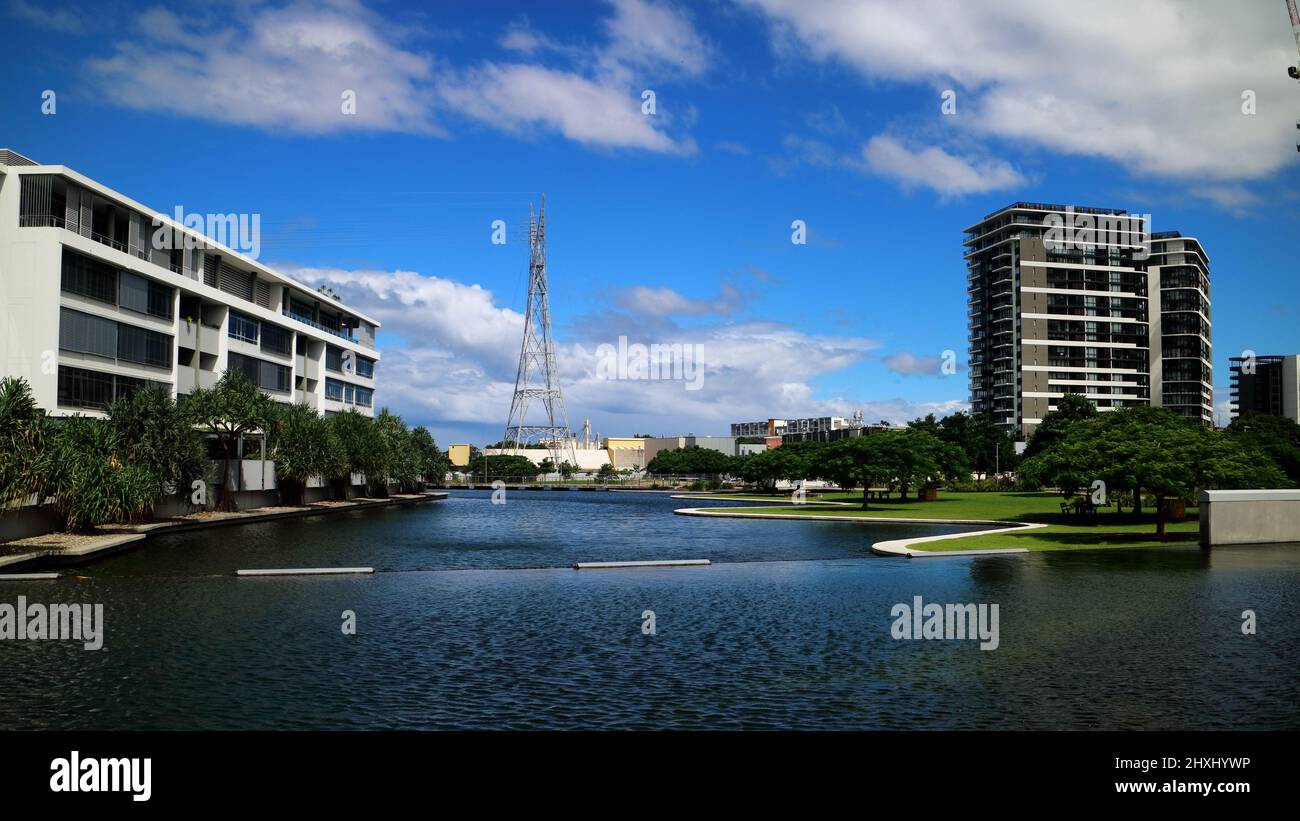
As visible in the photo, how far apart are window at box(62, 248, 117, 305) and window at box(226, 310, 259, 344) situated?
1836 centimetres

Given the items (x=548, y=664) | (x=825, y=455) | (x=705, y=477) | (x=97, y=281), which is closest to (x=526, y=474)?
(x=705, y=477)

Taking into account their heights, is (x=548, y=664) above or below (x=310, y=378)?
below

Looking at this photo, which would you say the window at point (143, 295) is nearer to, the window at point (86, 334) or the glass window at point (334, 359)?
the window at point (86, 334)

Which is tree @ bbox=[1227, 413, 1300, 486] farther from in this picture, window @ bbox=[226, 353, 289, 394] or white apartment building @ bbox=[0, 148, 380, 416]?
window @ bbox=[226, 353, 289, 394]

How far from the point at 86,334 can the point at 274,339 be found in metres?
33.8

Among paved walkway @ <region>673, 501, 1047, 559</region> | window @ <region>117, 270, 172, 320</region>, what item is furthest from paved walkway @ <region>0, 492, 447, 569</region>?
paved walkway @ <region>673, 501, 1047, 559</region>

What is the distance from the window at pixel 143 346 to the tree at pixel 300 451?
8.54 metres

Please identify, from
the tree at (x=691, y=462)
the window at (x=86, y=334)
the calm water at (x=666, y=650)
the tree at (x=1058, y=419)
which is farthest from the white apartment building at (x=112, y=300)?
the tree at (x=691, y=462)

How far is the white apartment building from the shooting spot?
5400 cm

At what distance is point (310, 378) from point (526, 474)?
97.5 meters
